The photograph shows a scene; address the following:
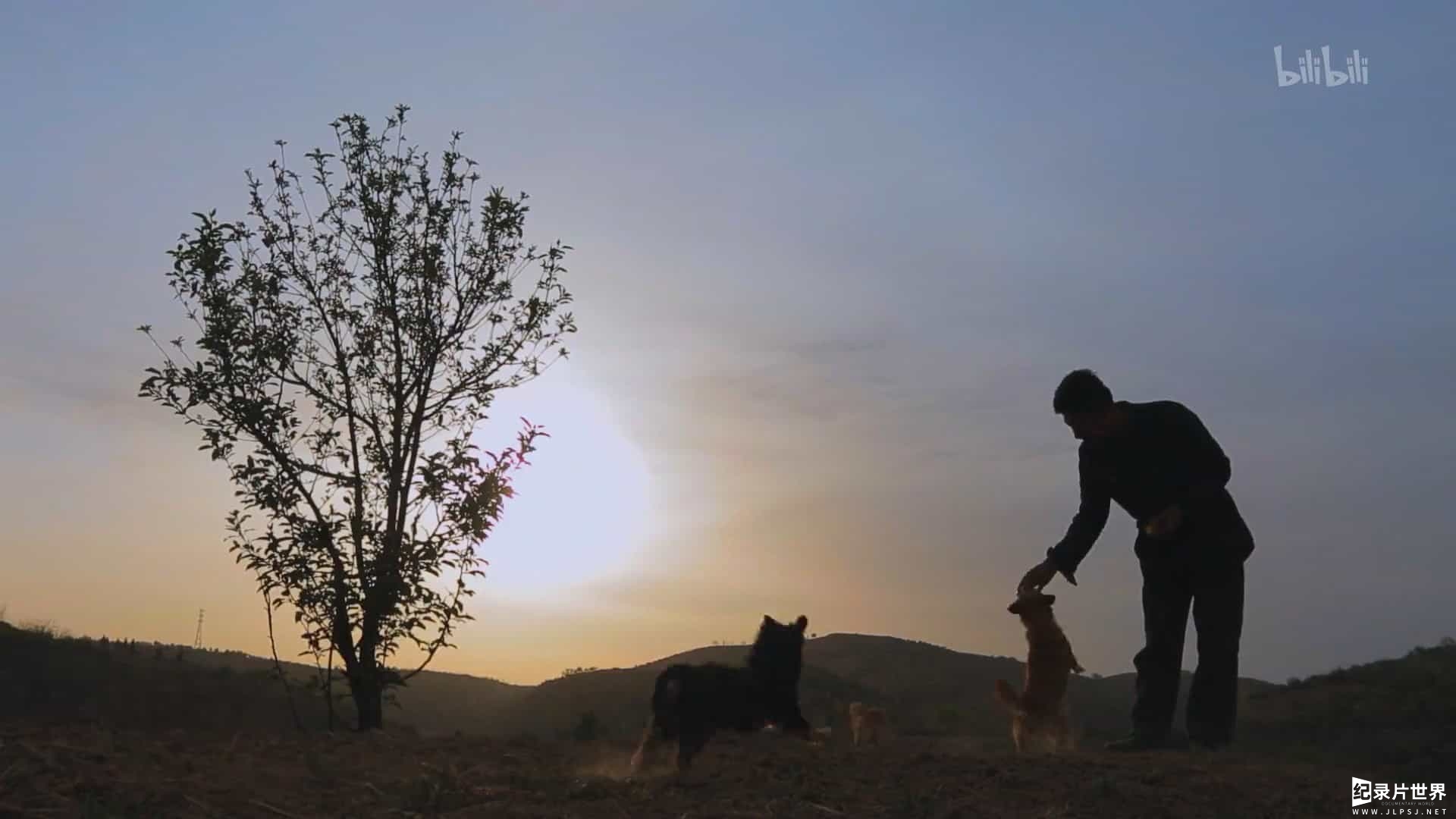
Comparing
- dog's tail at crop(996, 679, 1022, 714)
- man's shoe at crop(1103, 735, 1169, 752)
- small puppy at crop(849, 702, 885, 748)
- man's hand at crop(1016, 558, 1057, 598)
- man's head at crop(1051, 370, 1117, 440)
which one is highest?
man's head at crop(1051, 370, 1117, 440)

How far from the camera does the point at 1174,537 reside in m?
8.14

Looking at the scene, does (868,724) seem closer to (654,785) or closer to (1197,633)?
(1197,633)

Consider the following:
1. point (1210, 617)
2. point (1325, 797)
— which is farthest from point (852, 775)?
point (1210, 617)

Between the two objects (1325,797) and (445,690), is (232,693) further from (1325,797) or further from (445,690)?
(1325,797)

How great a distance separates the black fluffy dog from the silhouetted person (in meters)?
2.29

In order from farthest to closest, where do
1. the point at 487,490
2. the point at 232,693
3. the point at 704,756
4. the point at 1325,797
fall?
the point at 232,693 < the point at 487,490 < the point at 704,756 < the point at 1325,797

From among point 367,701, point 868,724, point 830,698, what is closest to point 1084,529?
point 868,724

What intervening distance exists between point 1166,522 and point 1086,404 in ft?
2.99

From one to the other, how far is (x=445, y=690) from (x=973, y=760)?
3569 cm

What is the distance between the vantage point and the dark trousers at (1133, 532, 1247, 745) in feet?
26.1

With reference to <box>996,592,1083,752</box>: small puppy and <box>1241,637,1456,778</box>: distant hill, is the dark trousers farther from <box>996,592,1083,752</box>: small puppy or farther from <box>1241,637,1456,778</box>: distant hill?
<box>1241,637,1456,778</box>: distant hill

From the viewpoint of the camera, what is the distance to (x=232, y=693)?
22844mm

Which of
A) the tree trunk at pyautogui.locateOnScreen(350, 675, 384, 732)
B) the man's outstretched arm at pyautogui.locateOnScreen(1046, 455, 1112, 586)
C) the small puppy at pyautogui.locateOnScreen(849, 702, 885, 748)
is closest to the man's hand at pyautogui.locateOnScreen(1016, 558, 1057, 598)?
the man's outstretched arm at pyautogui.locateOnScreen(1046, 455, 1112, 586)

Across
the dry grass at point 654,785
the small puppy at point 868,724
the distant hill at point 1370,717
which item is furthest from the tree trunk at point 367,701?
the distant hill at point 1370,717
